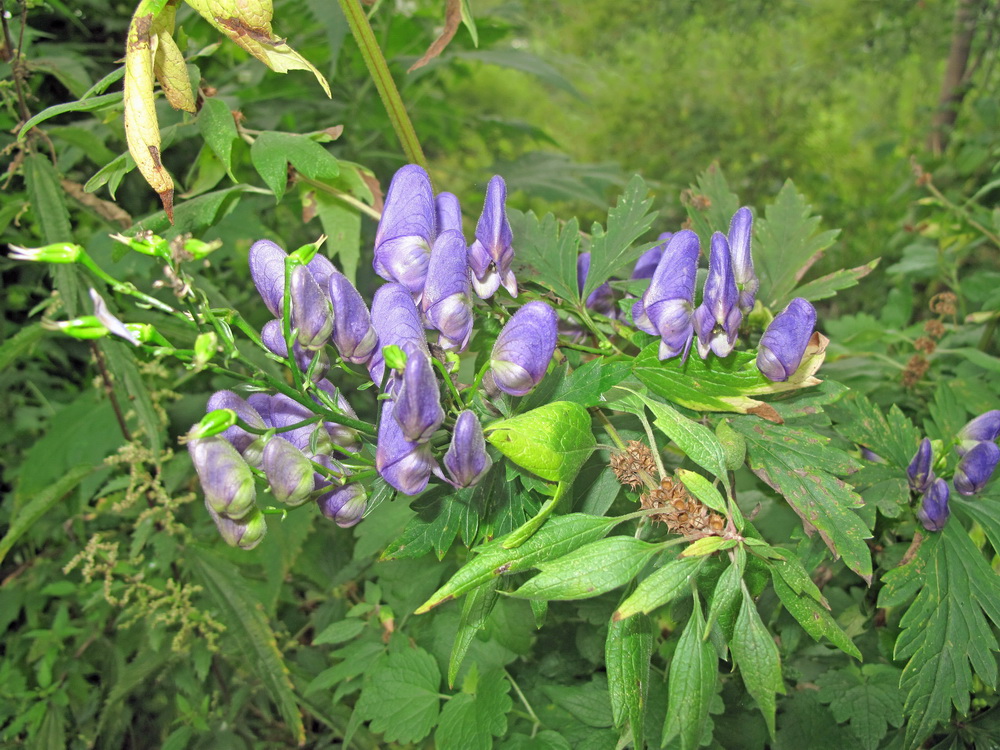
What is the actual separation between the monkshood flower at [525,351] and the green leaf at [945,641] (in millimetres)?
395

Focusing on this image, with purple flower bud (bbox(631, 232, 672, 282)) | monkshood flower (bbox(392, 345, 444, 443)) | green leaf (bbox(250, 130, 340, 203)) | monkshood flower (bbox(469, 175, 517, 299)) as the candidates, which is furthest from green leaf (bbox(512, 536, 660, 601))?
green leaf (bbox(250, 130, 340, 203))

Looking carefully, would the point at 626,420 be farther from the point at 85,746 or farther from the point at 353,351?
the point at 85,746

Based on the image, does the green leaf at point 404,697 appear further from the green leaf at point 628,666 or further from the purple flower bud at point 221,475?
the purple flower bud at point 221,475

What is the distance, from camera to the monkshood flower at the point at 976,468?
0.63m

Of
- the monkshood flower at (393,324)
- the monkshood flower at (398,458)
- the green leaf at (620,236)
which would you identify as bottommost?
the monkshood flower at (398,458)

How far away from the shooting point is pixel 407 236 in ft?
1.82

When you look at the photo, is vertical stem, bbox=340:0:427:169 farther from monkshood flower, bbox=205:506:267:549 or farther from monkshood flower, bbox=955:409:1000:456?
monkshood flower, bbox=955:409:1000:456

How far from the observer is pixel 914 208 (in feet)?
6.68

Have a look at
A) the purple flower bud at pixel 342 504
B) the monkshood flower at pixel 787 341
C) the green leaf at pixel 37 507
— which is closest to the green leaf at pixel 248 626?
the green leaf at pixel 37 507

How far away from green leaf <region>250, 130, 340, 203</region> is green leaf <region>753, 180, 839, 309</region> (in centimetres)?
46

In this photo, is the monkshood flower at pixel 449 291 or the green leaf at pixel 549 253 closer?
the monkshood flower at pixel 449 291

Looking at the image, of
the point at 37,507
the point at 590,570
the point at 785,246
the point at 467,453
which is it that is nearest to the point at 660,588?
the point at 590,570

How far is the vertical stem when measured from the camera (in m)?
0.65

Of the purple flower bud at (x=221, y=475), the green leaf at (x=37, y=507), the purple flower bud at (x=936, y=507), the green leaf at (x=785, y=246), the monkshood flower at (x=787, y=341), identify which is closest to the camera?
the purple flower bud at (x=221, y=475)
